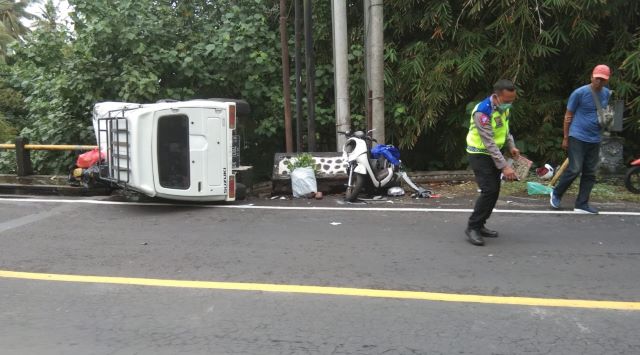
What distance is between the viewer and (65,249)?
571cm

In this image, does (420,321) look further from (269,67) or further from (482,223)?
Answer: (269,67)

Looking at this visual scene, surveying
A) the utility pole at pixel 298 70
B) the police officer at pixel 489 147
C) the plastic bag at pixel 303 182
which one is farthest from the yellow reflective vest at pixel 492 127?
→ the utility pole at pixel 298 70

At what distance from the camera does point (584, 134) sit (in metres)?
6.59

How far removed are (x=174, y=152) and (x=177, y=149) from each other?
0.19 ft

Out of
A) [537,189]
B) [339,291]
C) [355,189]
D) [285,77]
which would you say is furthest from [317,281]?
[285,77]

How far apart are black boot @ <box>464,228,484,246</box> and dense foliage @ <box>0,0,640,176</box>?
15.6ft

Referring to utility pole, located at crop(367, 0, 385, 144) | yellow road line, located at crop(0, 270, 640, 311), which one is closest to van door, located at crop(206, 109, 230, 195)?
yellow road line, located at crop(0, 270, 640, 311)

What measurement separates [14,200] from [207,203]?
3073mm

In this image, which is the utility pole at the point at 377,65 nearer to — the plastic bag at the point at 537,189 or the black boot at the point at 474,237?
the plastic bag at the point at 537,189

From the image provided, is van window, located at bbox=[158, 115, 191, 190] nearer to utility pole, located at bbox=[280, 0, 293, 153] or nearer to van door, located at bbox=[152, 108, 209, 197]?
van door, located at bbox=[152, 108, 209, 197]

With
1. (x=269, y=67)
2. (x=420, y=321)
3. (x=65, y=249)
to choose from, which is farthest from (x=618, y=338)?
(x=269, y=67)

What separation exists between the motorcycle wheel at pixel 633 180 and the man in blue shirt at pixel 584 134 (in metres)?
1.67

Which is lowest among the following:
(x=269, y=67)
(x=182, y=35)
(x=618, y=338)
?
(x=618, y=338)

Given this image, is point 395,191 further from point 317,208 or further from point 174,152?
point 174,152
